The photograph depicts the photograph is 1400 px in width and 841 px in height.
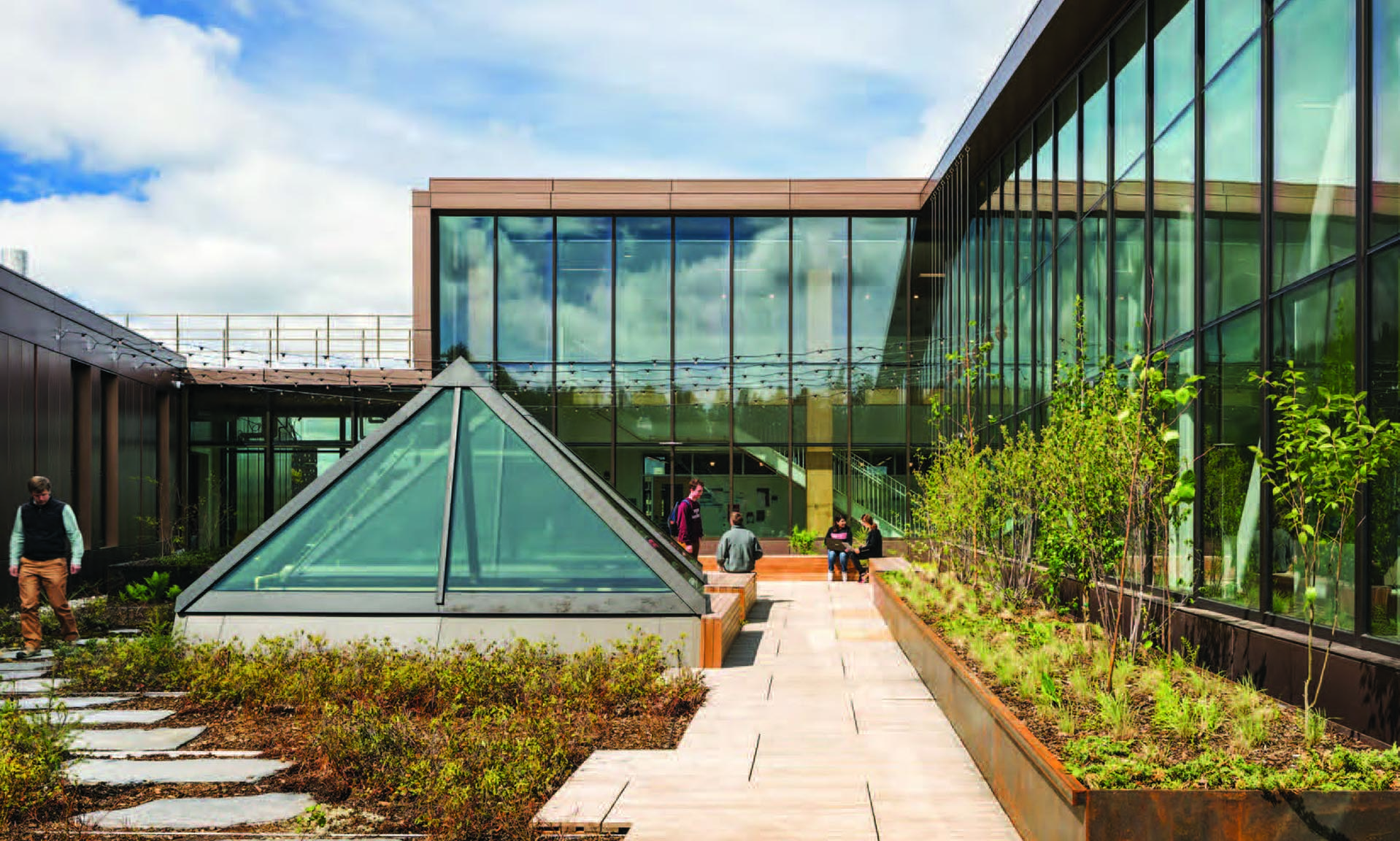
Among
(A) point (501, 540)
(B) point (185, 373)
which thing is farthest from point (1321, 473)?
(B) point (185, 373)

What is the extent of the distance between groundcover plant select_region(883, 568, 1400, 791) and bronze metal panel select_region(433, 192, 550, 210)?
17.4m

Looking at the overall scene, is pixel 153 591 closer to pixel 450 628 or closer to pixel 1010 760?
pixel 450 628

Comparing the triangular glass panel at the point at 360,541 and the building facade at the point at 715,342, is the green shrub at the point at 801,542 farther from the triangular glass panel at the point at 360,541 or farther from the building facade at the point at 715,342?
the triangular glass panel at the point at 360,541

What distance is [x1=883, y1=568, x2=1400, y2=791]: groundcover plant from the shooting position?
16.4 ft

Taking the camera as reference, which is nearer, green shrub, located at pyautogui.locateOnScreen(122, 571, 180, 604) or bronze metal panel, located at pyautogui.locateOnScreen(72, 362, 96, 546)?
green shrub, located at pyautogui.locateOnScreen(122, 571, 180, 604)

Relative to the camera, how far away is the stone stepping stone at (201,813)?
5.71m

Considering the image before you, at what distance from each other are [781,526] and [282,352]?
12019mm

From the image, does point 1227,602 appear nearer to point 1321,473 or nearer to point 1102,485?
point 1102,485

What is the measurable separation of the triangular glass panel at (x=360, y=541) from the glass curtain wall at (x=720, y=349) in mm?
14805

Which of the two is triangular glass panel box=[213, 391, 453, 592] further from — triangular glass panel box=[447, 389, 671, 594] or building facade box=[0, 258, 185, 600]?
building facade box=[0, 258, 185, 600]

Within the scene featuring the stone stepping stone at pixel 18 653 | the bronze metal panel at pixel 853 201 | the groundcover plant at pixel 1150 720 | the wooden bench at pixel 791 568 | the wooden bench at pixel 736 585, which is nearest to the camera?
the groundcover plant at pixel 1150 720

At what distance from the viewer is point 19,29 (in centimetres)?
1870

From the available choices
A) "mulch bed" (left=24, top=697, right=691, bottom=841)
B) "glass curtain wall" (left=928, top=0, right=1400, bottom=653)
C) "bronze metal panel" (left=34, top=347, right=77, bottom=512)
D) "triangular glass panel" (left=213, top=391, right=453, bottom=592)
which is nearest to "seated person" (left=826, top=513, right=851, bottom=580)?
"glass curtain wall" (left=928, top=0, right=1400, bottom=653)

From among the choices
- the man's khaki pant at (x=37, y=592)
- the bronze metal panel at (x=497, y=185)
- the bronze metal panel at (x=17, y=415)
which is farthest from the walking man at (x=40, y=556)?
the bronze metal panel at (x=497, y=185)
